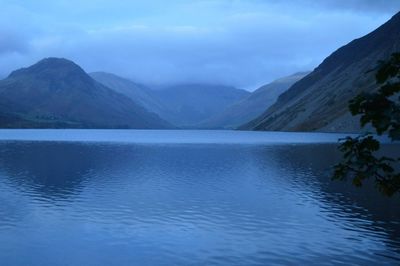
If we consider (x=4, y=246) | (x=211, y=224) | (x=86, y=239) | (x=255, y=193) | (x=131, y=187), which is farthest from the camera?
(x=131, y=187)

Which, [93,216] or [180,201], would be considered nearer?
[93,216]

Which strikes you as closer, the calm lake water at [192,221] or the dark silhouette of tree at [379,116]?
the dark silhouette of tree at [379,116]

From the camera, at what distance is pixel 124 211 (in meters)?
48.6

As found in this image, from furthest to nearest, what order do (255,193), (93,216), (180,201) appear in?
(255,193) → (180,201) → (93,216)

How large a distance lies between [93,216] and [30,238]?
9.50 meters

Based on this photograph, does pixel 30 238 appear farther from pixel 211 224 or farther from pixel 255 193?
pixel 255 193

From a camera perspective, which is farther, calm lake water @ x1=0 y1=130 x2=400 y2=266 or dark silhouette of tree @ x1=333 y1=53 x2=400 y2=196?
calm lake water @ x1=0 y1=130 x2=400 y2=266

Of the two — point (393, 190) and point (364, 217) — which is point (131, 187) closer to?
point (364, 217)

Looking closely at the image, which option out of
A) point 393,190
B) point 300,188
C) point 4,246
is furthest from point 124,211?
point 393,190

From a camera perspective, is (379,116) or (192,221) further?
(192,221)

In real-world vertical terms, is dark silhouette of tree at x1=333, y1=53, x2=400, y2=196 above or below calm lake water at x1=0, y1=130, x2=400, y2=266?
above

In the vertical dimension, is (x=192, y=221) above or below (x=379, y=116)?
below

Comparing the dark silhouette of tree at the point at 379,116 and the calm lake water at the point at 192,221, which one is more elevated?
the dark silhouette of tree at the point at 379,116

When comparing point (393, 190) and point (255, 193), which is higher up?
point (393, 190)
